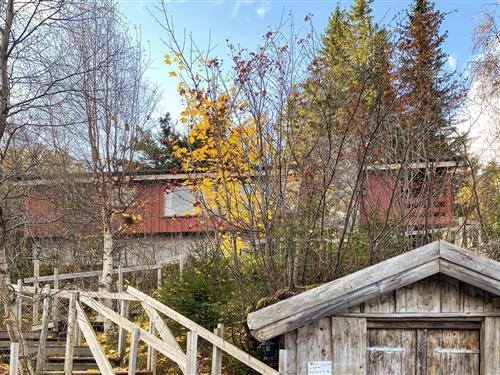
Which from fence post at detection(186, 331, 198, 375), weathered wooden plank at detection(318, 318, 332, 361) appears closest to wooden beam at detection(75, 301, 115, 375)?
fence post at detection(186, 331, 198, 375)

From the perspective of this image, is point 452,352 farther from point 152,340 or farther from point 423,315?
point 152,340

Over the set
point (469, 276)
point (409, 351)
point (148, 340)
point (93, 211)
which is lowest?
point (148, 340)

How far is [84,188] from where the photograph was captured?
12.4 meters

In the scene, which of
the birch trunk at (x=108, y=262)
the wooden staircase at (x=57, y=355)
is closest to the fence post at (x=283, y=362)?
the wooden staircase at (x=57, y=355)

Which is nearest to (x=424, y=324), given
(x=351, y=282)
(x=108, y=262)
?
(x=351, y=282)

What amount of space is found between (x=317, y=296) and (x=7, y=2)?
21.3 feet

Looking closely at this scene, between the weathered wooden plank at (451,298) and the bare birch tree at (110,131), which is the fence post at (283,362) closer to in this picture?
the weathered wooden plank at (451,298)

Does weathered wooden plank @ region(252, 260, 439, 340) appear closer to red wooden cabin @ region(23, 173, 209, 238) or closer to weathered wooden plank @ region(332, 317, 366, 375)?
weathered wooden plank @ region(332, 317, 366, 375)

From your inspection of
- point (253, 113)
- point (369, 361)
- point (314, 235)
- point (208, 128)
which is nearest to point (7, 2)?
point (208, 128)

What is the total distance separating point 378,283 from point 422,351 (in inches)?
36.9

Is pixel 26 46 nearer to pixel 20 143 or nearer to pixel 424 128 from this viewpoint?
pixel 20 143

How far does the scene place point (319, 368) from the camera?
4.16 m

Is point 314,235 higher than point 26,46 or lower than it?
lower

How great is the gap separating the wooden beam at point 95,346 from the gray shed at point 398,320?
3.40 m
